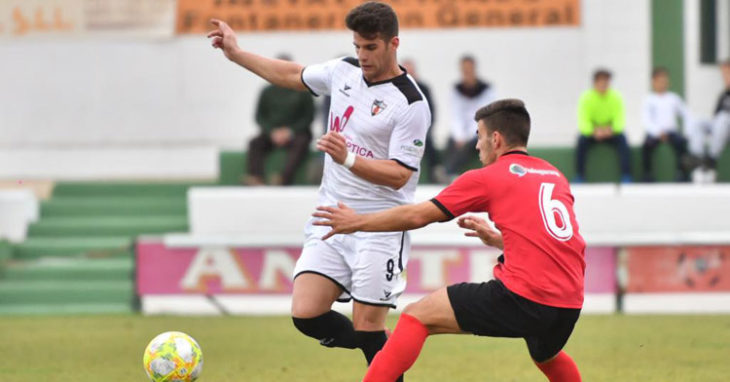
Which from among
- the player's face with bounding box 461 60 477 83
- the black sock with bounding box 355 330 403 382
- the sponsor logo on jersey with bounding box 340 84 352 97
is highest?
the sponsor logo on jersey with bounding box 340 84 352 97

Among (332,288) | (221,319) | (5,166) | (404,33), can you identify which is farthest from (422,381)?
(5,166)

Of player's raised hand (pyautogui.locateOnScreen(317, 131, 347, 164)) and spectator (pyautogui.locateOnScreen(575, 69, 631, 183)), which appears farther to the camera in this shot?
spectator (pyautogui.locateOnScreen(575, 69, 631, 183))

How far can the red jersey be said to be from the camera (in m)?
6.36

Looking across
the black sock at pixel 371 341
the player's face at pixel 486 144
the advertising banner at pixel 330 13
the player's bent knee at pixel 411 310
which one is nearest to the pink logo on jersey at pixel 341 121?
the player's face at pixel 486 144

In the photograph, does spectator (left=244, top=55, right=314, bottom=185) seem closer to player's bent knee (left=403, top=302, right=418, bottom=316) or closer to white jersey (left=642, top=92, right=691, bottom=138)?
white jersey (left=642, top=92, right=691, bottom=138)

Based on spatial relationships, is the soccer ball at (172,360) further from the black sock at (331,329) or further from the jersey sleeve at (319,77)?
the jersey sleeve at (319,77)

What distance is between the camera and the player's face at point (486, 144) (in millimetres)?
6574

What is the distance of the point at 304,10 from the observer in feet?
59.2

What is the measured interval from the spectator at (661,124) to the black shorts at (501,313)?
891cm

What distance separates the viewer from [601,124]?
15.2 metres

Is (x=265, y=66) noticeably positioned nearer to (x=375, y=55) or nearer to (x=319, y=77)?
(x=319, y=77)

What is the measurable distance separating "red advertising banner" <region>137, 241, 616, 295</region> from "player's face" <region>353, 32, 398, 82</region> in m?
6.84

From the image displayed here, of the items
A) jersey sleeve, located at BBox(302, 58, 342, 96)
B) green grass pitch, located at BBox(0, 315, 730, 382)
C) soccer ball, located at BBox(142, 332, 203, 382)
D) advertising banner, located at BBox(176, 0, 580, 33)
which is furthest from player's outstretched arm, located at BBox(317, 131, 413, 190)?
advertising banner, located at BBox(176, 0, 580, 33)

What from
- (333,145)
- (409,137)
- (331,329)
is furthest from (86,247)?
(333,145)
